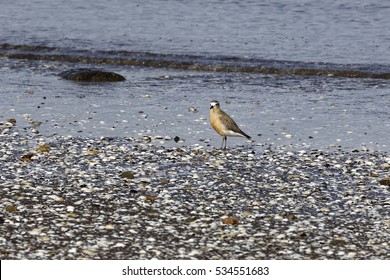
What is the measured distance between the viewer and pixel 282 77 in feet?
98.4

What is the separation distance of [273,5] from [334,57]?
14403 millimetres

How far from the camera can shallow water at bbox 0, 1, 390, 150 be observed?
21.3m

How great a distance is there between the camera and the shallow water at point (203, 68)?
21266 millimetres

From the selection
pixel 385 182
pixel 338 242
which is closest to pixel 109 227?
pixel 338 242

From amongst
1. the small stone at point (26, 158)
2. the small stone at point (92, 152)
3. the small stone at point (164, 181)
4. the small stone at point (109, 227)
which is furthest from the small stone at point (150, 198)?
the small stone at point (26, 158)

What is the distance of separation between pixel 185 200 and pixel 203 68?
17.6 m

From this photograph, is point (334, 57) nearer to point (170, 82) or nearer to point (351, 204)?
point (170, 82)

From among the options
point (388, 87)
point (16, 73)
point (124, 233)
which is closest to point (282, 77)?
point (388, 87)

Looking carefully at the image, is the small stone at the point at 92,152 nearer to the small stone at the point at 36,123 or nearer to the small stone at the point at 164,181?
the small stone at the point at 164,181

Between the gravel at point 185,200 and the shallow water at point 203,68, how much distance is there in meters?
1.46

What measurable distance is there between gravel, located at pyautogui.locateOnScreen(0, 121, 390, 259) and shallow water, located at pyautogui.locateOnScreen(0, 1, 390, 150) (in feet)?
4.80

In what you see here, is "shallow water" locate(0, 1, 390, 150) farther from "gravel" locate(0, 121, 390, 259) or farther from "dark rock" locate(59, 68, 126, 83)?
"gravel" locate(0, 121, 390, 259)

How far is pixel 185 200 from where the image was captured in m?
14.9

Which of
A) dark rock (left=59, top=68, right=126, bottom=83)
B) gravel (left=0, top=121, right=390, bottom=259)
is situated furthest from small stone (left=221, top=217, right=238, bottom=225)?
dark rock (left=59, top=68, right=126, bottom=83)
